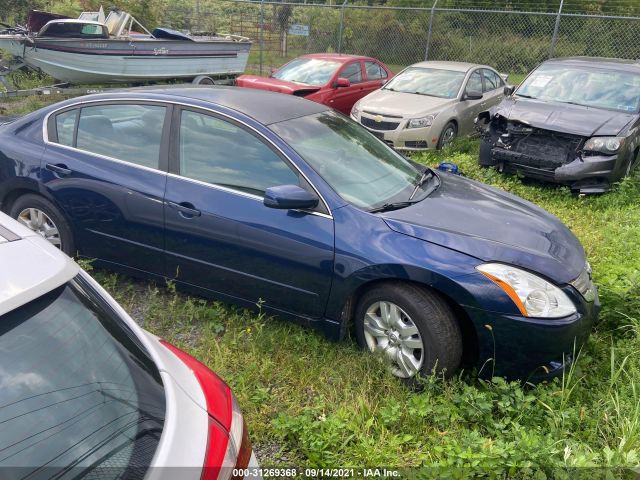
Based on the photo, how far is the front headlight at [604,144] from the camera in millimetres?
6246

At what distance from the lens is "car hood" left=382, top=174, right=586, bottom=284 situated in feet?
10.1

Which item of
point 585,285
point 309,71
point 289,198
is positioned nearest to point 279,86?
point 309,71

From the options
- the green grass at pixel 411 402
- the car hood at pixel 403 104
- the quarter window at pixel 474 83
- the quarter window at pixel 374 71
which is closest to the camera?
the green grass at pixel 411 402

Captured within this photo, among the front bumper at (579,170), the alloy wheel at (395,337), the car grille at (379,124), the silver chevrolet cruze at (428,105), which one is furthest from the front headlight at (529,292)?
the car grille at (379,124)

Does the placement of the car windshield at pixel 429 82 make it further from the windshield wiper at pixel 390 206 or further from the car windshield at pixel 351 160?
the windshield wiper at pixel 390 206

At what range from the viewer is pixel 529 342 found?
293cm

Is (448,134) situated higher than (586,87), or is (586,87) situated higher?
(586,87)

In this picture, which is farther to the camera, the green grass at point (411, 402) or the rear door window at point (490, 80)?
the rear door window at point (490, 80)

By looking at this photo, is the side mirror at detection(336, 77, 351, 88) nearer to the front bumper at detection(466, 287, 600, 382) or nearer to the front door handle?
the front door handle

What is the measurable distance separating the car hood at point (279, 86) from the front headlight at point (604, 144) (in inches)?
193

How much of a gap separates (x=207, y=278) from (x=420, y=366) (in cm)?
152

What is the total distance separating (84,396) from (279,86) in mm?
8625

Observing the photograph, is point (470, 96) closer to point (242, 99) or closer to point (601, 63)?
point (601, 63)

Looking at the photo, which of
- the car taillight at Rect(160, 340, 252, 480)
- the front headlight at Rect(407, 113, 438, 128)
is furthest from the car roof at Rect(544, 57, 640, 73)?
the car taillight at Rect(160, 340, 252, 480)
